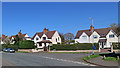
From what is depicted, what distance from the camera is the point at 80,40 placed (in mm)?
59594

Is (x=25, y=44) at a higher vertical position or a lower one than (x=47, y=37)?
lower

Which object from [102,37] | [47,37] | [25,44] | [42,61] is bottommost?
[42,61]

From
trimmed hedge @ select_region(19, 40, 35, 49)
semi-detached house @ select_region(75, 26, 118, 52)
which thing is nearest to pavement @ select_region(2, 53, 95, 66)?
trimmed hedge @ select_region(19, 40, 35, 49)

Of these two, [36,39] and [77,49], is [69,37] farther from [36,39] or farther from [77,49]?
[77,49]

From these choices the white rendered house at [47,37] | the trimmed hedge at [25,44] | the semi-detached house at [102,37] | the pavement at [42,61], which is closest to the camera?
the pavement at [42,61]

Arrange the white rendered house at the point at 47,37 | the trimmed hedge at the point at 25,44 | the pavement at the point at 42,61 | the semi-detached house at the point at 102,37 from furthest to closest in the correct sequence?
1. the white rendered house at the point at 47,37
2. the semi-detached house at the point at 102,37
3. the trimmed hedge at the point at 25,44
4. the pavement at the point at 42,61

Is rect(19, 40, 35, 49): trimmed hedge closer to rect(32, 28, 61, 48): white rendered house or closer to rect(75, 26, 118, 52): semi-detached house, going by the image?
rect(32, 28, 61, 48): white rendered house

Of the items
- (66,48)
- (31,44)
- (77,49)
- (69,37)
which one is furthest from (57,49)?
(69,37)

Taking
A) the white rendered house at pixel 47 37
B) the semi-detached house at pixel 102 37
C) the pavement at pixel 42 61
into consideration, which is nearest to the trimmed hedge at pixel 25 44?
the white rendered house at pixel 47 37

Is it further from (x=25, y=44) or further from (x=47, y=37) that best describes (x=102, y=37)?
(x=25, y=44)

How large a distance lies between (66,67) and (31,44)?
3869 cm

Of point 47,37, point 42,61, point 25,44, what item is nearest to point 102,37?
point 47,37

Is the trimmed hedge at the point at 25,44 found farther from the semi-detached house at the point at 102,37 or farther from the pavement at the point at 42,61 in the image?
→ the pavement at the point at 42,61

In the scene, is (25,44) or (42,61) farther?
(25,44)
